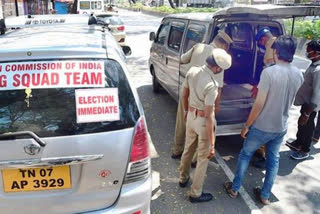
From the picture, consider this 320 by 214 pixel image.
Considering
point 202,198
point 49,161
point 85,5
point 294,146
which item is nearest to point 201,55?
point 202,198

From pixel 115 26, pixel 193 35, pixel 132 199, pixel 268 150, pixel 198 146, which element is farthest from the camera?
pixel 115 26

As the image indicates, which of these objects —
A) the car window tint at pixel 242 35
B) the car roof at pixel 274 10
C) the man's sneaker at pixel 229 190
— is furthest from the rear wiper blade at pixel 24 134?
the car window tint at pixel 242 35

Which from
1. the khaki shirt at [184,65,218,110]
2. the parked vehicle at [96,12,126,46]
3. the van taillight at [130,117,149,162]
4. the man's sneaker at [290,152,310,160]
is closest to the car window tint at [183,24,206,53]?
the khaki shirt at [184,65,218,110]

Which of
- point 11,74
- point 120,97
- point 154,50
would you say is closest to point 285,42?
point 120,97

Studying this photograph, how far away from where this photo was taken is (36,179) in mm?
1987

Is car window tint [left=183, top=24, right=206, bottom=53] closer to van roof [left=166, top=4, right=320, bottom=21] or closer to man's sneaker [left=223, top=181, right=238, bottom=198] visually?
van roof [left=166, top=4, right=320, bottom=21]

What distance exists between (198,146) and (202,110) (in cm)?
41

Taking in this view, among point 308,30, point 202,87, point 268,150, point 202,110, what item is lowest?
point 268,150

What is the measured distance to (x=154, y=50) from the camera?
685 centimetres

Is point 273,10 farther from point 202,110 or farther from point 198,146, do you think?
point 198,146

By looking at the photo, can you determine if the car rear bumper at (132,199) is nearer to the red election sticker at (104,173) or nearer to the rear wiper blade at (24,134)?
the red election sticker at (104,173)

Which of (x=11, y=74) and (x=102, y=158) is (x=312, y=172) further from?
(x=11, y=74)

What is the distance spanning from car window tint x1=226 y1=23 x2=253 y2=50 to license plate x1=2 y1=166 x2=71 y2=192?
3947mm

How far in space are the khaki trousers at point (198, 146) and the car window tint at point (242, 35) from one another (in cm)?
249
